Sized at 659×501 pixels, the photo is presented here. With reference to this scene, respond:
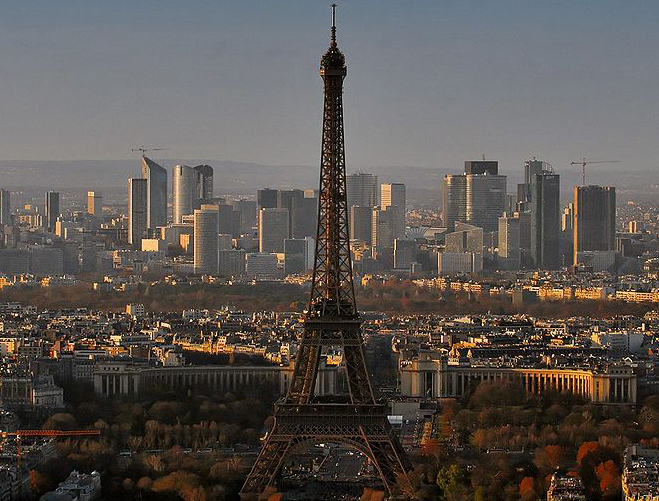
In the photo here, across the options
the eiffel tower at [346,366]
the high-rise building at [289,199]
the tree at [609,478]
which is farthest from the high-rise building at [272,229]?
the tree at [609,478]

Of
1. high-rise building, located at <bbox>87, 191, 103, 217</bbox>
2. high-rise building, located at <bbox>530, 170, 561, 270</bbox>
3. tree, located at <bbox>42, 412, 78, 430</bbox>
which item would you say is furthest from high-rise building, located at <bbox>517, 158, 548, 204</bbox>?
tree, located at <bbox>42, 412, 78, 430</bbox>

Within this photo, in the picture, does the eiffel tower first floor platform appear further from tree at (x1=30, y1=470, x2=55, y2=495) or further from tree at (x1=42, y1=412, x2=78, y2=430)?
tree at (x1=42, y1=412, x2=78, y2=430)

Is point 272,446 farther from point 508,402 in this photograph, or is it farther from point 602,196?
point 602,196

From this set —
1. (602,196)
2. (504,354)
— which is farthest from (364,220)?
(504,354)

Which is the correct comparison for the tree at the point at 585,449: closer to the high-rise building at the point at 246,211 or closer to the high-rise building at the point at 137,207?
the high-rise building at the point at 246,211

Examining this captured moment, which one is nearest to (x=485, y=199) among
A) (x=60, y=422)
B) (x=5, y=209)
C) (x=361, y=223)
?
(x=361, y=223)
